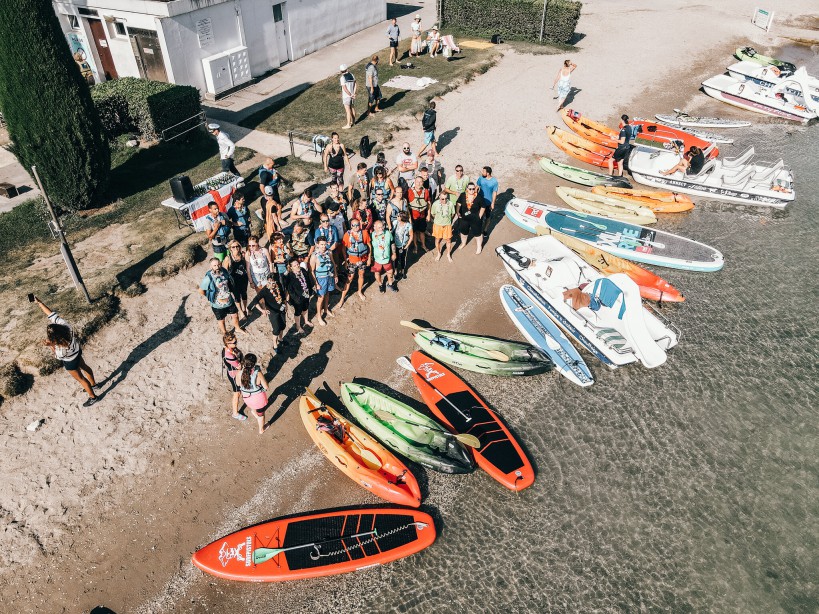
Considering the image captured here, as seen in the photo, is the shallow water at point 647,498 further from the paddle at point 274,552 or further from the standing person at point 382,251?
the standing person at point 382,251

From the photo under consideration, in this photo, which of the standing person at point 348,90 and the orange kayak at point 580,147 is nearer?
the standing person at point 348,90

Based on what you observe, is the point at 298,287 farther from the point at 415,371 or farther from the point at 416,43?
the point at 416,43

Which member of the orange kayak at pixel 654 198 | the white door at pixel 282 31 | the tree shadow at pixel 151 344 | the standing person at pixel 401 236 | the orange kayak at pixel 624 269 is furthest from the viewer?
the white door at pixel 282 31

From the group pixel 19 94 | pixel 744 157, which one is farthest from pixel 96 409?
pixel 744 157

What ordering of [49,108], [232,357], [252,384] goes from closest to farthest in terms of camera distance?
[252,384]
[232,357]
[49,108]

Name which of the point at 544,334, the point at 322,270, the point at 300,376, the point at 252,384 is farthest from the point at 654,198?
the point at 252,384

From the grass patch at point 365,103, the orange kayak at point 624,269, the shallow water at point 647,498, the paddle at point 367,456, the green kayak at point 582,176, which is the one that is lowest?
the shallow water at point 647,498

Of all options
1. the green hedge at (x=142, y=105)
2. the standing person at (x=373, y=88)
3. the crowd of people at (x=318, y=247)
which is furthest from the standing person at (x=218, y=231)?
the standing person at (x=373, y=88)
